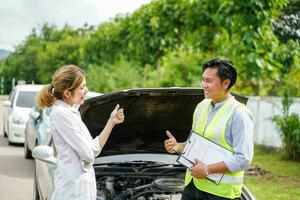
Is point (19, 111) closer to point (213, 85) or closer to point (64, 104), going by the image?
point (64, 104)

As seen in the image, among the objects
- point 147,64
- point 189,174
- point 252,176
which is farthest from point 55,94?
point 147,64

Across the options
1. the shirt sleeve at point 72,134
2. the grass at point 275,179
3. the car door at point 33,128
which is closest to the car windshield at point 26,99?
the car door at point 33,128

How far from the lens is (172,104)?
5387mm

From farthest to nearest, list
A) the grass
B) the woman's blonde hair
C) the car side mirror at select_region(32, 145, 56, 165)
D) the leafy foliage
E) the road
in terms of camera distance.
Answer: the leafy foliage < the grass < the road < the car side mirror at select_region(32, 145, 56, 165) < the woman's blonde hair

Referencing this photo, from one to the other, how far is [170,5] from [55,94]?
15.6 meters

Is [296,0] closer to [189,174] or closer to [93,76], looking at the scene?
[93,76]

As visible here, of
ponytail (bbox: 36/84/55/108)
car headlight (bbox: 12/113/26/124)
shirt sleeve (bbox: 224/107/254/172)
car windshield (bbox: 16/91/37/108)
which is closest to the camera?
shirt sleeve (bbox: 224/107/254/172)

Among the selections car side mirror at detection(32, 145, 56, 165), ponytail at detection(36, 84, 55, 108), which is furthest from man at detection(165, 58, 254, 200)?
car side mirror at detection(32, 145, 56, 165)

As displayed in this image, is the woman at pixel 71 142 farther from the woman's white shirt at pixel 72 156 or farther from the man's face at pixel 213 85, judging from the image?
the man's face at pixel 213 85

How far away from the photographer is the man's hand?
160 inches

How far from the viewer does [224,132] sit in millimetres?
4098

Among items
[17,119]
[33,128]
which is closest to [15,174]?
[33,128]

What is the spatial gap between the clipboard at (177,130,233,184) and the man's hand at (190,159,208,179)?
4 centimetres

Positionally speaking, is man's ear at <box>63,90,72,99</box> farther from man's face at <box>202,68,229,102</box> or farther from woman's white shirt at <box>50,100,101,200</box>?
man's face at <box>202,68,229,102</box>
